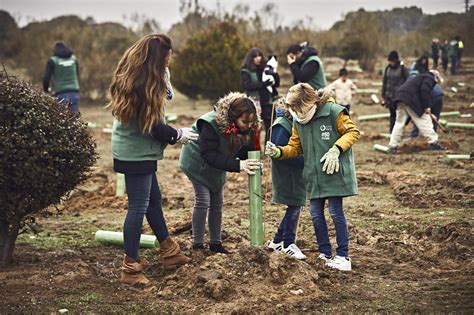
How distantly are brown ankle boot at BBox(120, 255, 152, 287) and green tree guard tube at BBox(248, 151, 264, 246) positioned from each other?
0.97 meters

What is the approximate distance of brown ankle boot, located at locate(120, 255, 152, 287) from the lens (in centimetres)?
572

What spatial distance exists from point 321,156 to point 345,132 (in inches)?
11.2

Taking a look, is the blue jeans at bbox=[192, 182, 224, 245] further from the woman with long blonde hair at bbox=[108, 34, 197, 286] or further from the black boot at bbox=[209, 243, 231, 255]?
the woman with long blonde hair at bbox=[108, 34, 197, 286]

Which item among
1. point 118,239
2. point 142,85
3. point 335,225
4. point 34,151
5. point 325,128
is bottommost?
point 118,239

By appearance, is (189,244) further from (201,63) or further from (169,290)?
(201,63)

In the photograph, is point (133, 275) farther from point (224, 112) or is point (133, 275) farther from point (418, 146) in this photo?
point (418, 146)

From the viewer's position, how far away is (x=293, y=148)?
20.1 ft

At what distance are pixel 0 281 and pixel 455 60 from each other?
2536 cm

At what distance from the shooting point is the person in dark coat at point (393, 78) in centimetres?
1379

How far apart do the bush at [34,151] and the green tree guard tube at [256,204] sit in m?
1.48

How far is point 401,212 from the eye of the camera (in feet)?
27.8

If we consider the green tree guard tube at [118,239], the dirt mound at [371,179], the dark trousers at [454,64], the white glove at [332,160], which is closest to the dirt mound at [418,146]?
the dirt mound at [371,179]

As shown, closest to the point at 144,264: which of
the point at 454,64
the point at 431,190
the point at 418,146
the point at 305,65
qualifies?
the point at 431,190

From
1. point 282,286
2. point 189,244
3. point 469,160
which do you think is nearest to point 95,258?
point 189,244
